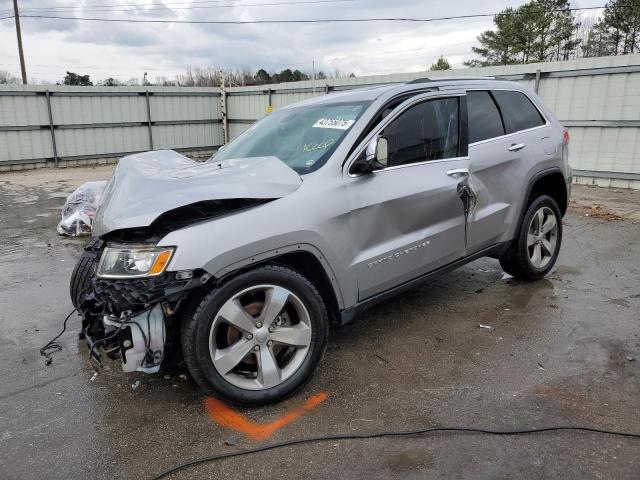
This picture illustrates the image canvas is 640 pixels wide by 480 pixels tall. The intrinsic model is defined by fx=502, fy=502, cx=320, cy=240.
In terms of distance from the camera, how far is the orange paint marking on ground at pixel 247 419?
269 centimetres

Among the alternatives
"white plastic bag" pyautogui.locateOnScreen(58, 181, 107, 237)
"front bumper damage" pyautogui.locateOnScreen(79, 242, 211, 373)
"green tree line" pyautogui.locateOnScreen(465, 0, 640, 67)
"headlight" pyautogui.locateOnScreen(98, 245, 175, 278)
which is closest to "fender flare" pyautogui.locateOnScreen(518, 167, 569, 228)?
"front bumper damage" pyautogui.locateOnScreen(79, 242, 211, 373)

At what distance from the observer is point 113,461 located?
8.14ft

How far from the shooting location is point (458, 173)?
3748 millimetres

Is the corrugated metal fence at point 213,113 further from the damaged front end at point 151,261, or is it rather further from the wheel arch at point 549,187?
the damaged front end at point 151,261

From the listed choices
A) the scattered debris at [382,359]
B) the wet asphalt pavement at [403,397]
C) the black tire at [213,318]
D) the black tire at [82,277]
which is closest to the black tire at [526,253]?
the wet asphalt pavement at [403,397]

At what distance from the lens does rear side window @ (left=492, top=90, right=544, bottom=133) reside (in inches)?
173

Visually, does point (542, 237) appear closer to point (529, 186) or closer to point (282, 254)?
point (529, 186)

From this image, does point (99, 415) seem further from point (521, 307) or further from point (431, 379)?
point (521, 307)

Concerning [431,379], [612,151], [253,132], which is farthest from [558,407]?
[612,151]

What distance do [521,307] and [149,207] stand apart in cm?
319

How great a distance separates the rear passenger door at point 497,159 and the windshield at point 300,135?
1.14 meters

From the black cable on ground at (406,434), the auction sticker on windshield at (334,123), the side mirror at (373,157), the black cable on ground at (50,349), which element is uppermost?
the auction sticker on windshield at (334,123)

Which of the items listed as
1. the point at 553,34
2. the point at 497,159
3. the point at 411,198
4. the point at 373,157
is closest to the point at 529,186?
the point at 497,159

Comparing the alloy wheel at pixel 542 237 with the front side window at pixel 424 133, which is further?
the alloy wheel at pixel 542 237
